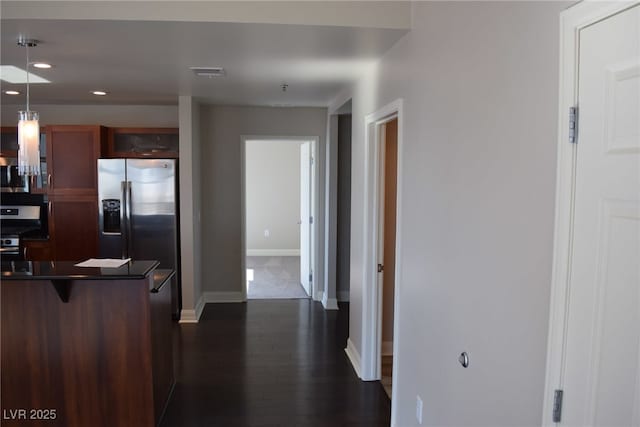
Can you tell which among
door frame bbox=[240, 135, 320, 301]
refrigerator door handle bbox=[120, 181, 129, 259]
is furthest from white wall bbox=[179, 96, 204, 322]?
door frame bbox=[240, 135, 320, 301]

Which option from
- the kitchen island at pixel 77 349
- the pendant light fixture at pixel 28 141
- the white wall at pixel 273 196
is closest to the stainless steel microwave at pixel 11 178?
the kitchen island at pixel 77 349

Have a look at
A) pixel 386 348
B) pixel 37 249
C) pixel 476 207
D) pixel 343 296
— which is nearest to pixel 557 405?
pixel 476 207

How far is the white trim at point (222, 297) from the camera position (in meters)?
6.08

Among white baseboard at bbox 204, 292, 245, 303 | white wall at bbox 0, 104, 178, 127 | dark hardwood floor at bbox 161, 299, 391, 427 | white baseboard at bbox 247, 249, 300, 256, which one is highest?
white wall at bbox 0, 104, 178, 127

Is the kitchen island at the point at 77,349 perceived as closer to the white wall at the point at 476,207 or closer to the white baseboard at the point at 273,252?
the white wall at the point at 476,207

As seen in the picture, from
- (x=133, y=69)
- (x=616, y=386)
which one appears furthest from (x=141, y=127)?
(x=616, y=386)

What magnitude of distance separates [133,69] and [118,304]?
70.6 inches

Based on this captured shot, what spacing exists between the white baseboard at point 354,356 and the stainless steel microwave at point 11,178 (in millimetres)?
3931

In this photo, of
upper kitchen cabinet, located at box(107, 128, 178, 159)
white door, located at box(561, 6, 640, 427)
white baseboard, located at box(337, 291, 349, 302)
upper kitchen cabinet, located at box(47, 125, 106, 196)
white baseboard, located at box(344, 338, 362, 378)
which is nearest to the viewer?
white door, located at box(561, 6, 640, 427)

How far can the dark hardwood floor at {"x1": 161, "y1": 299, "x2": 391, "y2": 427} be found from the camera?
129 inches

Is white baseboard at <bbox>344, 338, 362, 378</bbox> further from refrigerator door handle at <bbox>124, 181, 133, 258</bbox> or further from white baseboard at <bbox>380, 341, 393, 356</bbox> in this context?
refrigerator door handle at <bbox>124, 181, 133, 258</bbox>

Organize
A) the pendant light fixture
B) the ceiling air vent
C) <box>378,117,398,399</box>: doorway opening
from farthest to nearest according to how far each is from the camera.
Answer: <box>378,117,398,399</box>: doorway opening < the ceiling air vent < the pendant light fixture

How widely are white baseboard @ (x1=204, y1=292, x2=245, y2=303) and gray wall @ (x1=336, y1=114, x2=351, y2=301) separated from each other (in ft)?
4.15

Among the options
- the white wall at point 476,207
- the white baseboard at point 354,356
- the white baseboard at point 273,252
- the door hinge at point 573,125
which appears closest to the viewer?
the door hinge at point 573,125
